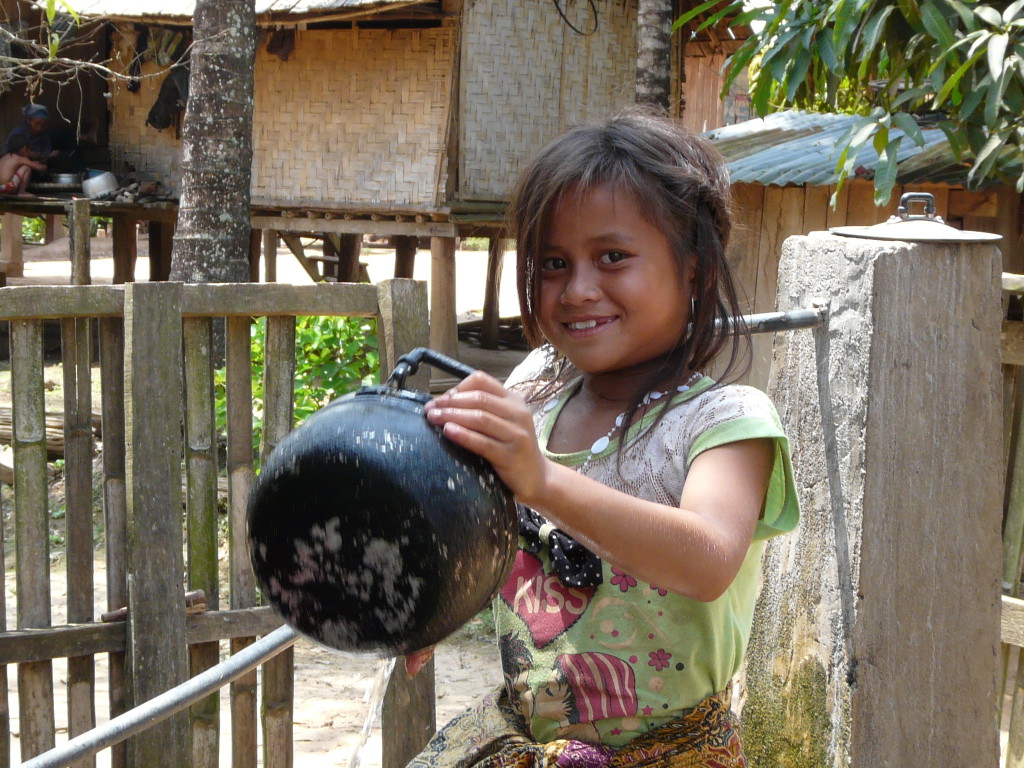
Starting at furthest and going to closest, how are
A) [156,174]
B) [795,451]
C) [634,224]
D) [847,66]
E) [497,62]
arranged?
[156,174] < [497,62] < [847,66] < [795,451] < [634,224]

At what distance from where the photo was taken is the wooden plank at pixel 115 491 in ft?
10.5

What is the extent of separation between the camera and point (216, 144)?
711 centimetres

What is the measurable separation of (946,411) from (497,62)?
8.57 m

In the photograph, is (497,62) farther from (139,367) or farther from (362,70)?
(139,367)

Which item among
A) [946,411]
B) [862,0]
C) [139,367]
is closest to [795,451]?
[946,411]

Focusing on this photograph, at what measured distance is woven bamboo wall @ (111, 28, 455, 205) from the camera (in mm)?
9727

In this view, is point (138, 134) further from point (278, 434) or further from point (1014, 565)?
point (1014, 565)

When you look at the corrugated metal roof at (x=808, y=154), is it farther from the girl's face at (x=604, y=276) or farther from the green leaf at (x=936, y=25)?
the girl's face at (x=604, y=276)

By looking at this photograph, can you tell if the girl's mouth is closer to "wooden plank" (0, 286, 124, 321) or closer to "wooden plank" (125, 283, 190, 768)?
"wooden plank" (125, 283, 190, 768)

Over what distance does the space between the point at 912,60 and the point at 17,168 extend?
33.6 ft

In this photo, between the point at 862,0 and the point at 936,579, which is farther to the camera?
the point at 862,0

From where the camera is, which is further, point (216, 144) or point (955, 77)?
point (216, 144)

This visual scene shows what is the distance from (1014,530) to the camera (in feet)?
10.5

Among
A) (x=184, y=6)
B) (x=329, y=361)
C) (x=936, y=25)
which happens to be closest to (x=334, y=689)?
(x=329, y=361)
